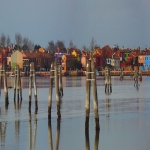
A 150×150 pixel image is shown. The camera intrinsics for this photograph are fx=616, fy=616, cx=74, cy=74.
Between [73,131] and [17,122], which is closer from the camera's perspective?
[73,131]

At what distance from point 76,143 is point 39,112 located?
1328 cm

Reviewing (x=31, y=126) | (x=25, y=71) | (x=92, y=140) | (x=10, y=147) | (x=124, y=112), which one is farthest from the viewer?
(x=25, y=71)

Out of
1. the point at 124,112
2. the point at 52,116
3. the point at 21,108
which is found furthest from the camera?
the point at 21,108

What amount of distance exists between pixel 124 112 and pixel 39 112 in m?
5.39

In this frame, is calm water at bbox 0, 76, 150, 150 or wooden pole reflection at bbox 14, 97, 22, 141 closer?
calm water at bbox 0, 76, 150, 150

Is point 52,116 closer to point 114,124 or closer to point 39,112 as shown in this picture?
point 39,112

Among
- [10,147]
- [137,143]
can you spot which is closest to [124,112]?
[137,143]

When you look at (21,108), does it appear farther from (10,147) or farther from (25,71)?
(25,71)

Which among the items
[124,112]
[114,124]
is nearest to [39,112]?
[124,112]

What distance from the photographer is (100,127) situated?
30.5 metres

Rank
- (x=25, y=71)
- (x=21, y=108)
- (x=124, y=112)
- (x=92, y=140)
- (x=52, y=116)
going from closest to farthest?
(x=92, y=140) < (x=52, y=116) < (x=124, y=112) < (x=21, y=108) < (x=25, y=71)

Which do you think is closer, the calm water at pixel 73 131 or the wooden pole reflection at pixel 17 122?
the calm water at pixel 73 131

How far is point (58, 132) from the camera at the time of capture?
29.2 meters

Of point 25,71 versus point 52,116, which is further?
point 25,71
